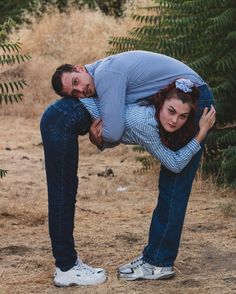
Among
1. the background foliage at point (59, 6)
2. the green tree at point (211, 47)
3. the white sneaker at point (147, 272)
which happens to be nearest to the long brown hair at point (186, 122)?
the white sneaker at point (147, 272)

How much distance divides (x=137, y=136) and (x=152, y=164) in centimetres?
476

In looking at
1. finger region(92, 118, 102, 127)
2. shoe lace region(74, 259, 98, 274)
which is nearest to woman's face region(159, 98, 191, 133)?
finger region(92, 118, 102, 127)

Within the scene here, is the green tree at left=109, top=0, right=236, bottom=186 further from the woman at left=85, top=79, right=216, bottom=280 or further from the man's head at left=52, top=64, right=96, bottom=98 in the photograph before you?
the man's head at left=52, top=64, right=96, bottom=98

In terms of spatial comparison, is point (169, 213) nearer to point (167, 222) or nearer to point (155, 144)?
point (167, 222)

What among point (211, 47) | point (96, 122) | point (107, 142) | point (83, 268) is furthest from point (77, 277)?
point (211, 47)

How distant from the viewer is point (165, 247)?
4703mm

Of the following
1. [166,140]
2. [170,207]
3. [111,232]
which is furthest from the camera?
[111,232]

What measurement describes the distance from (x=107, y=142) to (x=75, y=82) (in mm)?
404

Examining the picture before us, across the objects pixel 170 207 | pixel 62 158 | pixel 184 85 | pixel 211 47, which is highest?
pixel 184 85

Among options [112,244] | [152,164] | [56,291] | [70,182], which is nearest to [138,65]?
[70,182]

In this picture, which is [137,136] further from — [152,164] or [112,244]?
[152,164]

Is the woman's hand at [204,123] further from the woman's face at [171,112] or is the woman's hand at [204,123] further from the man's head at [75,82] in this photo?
the man's head at [75,82]

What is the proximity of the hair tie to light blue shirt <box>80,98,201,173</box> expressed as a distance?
8.2 inches

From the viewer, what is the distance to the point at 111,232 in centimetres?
620
